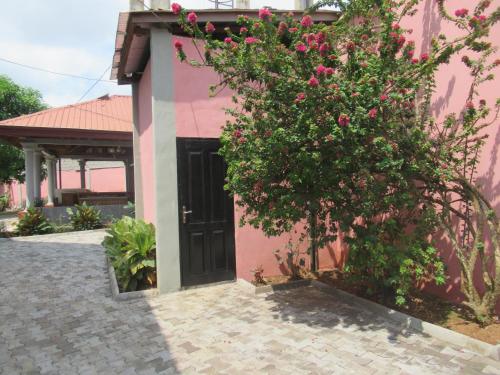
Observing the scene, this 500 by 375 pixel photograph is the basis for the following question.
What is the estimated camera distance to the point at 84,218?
491 inches

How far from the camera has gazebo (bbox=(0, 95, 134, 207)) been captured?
1203 cm

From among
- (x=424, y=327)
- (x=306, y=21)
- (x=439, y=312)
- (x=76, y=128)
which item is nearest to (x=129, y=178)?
(x=76, y=128)

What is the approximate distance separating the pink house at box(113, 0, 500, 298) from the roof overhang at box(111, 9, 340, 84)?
0.05ft

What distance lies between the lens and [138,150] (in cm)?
866

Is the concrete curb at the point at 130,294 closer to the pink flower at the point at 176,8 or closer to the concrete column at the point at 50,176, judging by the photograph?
the pink flower at the point at 176,8

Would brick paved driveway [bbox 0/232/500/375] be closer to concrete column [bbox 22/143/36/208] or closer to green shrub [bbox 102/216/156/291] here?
green shrub [bbox 102/216/156/291]

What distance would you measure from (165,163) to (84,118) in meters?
9.30

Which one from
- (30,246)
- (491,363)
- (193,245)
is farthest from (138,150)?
(491,363)

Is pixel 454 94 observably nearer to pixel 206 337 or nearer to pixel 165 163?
pixel 165 163

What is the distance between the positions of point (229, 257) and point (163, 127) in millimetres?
2443

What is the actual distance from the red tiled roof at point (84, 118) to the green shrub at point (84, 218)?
2.81m

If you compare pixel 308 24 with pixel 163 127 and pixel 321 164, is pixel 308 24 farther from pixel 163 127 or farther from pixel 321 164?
pixel 163 127

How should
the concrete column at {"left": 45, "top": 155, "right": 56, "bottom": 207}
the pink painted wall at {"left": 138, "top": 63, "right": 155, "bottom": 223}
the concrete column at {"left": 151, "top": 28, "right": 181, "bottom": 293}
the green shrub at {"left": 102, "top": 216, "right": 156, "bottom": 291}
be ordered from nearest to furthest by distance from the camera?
the concrete column at {"left": 151, "top": 28, "right": 181, "bottom": 293} < the green shrub at {"left": 102, "top": 216, "right": 156, "bottom": 291} < the pink painted wall at {"left": 138, "top": 63, "right": 155, "bottom": 223} < the concrete column at {"left": 45, "top": 155, "right": 56, "bottom": 207}

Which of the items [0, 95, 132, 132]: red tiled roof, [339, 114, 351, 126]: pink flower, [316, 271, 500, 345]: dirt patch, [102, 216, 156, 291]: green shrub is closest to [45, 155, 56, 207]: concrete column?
[0, 95, 132, 132]: red tiled roof
